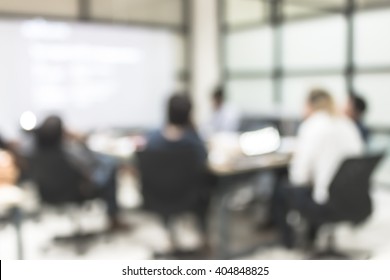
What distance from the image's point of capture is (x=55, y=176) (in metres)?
2.77

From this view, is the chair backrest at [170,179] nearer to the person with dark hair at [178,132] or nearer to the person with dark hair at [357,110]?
the person with dark hair at [178,132]

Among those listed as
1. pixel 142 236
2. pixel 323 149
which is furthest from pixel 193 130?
pixel 142 236

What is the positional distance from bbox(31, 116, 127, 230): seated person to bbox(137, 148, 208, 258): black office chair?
58 cm

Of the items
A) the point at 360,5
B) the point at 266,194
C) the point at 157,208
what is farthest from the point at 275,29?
the point at 157,208

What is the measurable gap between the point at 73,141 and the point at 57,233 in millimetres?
708

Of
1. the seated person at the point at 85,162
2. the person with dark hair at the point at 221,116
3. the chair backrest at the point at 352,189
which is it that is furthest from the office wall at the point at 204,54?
the chair backrest at the point at 352,189

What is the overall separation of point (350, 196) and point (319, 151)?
30 centimetres

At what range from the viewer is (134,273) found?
805mm

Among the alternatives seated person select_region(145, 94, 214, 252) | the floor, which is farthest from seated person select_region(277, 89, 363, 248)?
seated person select_region(145, 94, 214, 252)

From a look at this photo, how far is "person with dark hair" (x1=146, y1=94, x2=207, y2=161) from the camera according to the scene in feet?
8.14

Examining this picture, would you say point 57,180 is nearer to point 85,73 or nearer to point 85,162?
point 85,162

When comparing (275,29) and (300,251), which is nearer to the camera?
(300,251)

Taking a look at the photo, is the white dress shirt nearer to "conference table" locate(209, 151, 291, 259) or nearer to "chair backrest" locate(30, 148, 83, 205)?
"conference table" locate(209, 151, 291, 259)

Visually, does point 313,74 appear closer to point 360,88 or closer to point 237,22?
point 360,88
